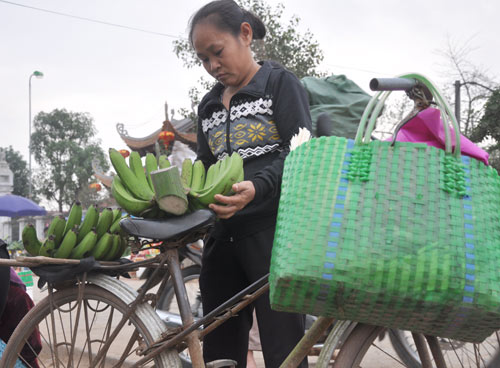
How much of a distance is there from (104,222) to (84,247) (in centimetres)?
14

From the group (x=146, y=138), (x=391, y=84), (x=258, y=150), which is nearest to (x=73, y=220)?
(x=258, y=150)

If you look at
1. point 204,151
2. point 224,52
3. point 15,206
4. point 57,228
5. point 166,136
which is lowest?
point 15,206

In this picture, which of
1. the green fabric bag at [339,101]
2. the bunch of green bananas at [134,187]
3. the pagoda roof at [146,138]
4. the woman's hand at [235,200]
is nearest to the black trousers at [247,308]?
the woman's hand at [235,200]

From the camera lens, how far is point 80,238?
2051 millimetres

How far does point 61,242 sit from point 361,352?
1243 millimetres

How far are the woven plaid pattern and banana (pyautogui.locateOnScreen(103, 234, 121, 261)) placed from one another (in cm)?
105

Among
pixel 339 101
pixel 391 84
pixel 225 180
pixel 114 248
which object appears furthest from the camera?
pixel 339 101

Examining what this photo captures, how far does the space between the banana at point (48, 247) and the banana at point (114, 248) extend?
199mm

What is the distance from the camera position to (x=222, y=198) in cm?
162

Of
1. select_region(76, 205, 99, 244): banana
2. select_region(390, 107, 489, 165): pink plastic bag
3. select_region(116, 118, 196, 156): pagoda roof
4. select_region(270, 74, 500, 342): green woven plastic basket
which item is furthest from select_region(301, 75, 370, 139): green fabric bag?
select_region(116, 118, 196, 156): pagoda roof

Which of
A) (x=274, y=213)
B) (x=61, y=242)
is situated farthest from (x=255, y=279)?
(x=61, y=242)

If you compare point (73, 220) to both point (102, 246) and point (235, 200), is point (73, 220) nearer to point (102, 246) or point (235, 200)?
point (102, 246)

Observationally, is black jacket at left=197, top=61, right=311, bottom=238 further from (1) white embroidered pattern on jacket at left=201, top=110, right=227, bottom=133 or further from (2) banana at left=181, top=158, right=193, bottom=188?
(2) banana at left=181, top=158, right=193, bottom=188

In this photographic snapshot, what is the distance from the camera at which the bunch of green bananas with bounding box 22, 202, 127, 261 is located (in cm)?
199
